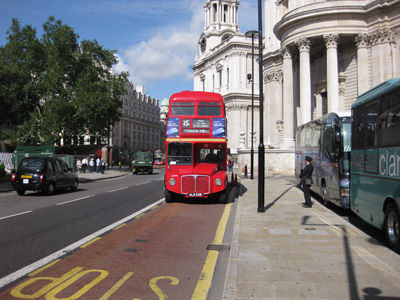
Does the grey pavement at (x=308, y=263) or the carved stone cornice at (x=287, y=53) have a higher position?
the carved stone cornice at (x=287, y=53)

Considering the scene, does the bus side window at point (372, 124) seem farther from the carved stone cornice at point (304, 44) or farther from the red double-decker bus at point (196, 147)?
the carved stone cornice at point (304, 44)

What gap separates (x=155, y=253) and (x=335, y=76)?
2902 centimetres

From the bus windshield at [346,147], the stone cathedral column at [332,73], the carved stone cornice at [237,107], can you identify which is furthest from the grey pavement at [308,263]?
the carved stone cornice at [237,107]

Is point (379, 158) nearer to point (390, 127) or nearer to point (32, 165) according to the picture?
point (390, 127)

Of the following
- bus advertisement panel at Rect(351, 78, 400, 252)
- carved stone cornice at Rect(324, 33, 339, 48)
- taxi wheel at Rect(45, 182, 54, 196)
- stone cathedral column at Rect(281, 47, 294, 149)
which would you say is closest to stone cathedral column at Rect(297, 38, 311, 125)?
carved stone cornice at Rect(324, 33, 339, 48)

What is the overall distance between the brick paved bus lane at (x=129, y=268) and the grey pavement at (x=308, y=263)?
0.72 metres

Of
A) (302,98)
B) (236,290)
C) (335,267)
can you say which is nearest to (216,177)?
(335,267)

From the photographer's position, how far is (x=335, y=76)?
103 ft

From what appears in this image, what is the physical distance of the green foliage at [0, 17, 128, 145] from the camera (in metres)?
37.2

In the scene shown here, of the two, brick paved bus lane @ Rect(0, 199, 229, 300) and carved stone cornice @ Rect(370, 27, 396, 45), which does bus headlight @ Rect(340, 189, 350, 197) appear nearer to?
brick paved bus lane @ Rect(0, 199, 229, 300)

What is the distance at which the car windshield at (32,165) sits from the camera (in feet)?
53.9

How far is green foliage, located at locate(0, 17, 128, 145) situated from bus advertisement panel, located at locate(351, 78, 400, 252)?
3267 centimetres

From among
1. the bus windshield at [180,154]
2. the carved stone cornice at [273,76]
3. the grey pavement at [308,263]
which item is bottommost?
the grey pavement at [308,263]

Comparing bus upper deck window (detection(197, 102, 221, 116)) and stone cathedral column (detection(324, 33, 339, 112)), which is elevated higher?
stone cathedral column (detection(324, 33, 339, 112))
